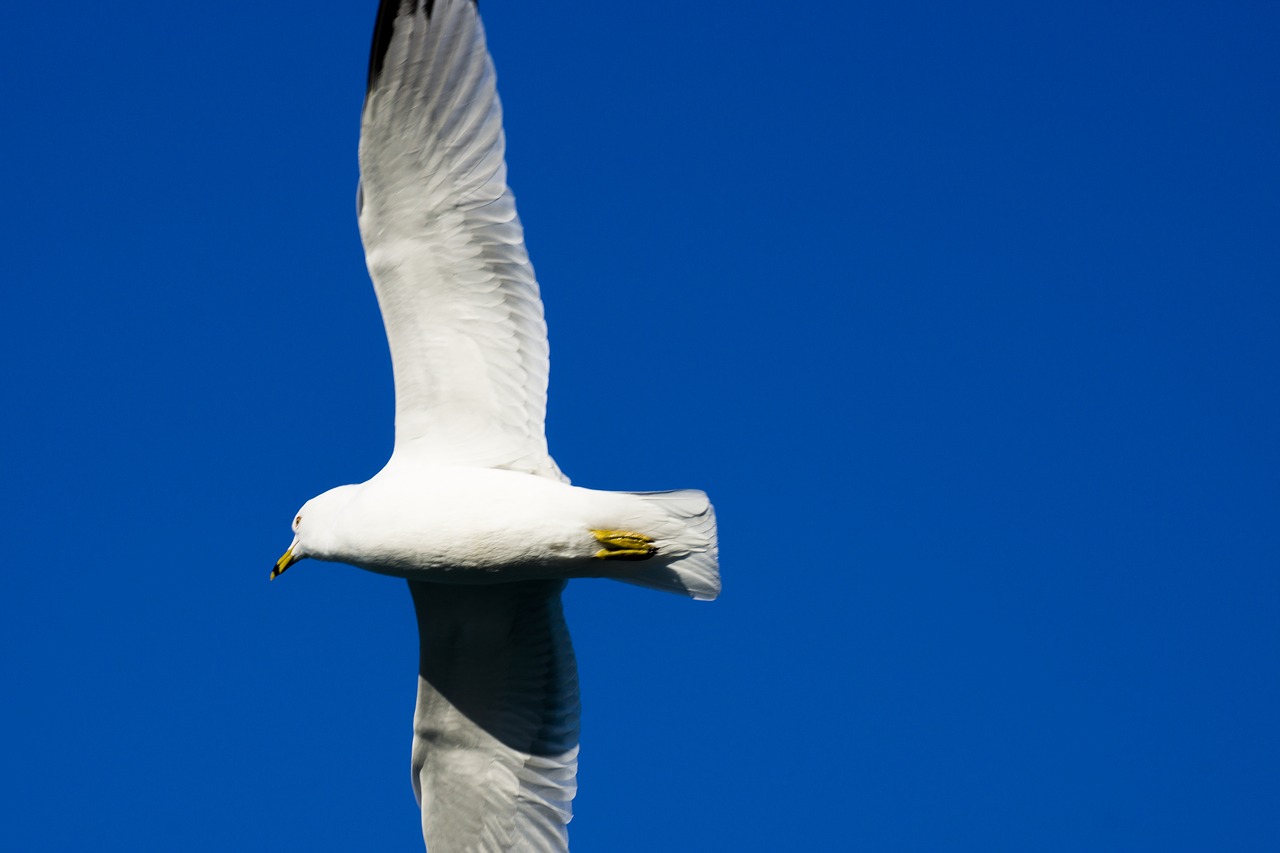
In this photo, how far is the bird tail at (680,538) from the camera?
9.10 meters

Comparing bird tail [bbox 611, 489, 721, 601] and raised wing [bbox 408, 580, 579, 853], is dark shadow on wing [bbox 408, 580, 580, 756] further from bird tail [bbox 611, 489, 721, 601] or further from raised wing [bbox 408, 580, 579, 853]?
bird tail [bbox 611, 489, 721, 601]

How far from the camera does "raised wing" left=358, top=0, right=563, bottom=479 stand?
30.5 ft

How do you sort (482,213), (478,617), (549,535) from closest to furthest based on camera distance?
(549,535)
(482,213)
(478,617)

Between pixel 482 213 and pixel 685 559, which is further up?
pixel 482 213

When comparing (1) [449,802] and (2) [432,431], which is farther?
(1) [449,802]

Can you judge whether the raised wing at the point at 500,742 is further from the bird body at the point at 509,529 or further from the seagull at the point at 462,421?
the bird body at the point at 509,529

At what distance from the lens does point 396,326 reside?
31.8 feet

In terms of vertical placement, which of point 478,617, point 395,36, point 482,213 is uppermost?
point 395,36

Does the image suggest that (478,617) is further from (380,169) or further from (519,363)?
(380,169)

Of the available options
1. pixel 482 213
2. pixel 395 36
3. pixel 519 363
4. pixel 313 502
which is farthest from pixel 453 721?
pixel 395 36

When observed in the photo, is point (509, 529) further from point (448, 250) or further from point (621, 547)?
point (448, 250)

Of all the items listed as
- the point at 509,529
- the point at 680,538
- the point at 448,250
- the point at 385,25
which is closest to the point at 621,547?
the point at 680,538

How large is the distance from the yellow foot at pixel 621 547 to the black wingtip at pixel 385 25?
2.80 meters

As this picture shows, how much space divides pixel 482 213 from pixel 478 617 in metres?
2.49
